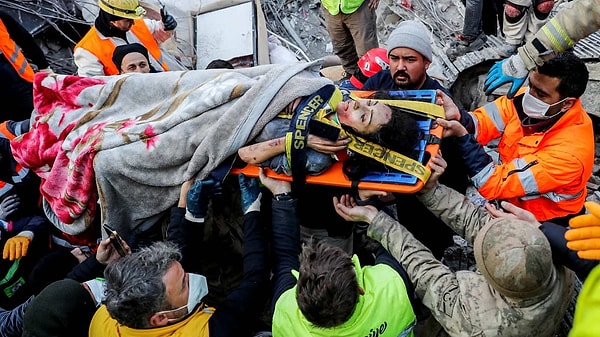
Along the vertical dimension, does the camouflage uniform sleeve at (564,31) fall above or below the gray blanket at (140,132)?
above

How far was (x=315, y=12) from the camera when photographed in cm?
678

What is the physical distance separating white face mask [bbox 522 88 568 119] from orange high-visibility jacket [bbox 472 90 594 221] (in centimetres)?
9

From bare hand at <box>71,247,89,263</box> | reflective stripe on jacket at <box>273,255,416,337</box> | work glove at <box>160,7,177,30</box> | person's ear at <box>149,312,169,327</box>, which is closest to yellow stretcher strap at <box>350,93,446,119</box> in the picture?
reflective stripe on jacket at <box>273,255,416,337</box>

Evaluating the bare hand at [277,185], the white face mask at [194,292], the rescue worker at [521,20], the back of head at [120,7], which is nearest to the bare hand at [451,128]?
the bare hand at [277,185]

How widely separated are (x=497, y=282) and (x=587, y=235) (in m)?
0.34

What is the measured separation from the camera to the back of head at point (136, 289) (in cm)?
189

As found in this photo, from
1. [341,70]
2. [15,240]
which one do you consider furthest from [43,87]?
[341,70]

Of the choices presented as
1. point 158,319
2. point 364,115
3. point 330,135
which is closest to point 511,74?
point 364,115

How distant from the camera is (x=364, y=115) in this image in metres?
2.55

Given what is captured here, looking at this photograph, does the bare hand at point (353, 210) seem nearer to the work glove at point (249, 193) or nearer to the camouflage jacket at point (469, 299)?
the camouflage jacket at point (469, 299)

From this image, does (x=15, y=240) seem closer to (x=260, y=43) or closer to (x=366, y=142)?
(x=366, y=142)

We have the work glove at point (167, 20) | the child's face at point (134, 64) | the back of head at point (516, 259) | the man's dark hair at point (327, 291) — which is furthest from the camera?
the work glove at point (167, 20)

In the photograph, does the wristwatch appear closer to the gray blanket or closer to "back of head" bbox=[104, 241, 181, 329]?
the gray blanket

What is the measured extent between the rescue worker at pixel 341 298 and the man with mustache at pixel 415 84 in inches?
34.7
